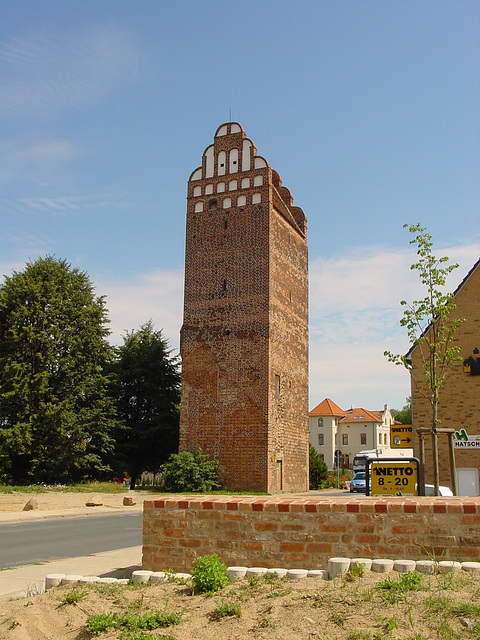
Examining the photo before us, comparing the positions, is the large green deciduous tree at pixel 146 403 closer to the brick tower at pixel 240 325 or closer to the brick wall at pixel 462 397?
the brick tower at pixel 240 325

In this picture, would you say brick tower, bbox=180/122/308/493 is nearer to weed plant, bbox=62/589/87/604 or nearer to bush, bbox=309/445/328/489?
bush, bbox=309/445/328/489

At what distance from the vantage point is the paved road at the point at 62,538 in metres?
12.4

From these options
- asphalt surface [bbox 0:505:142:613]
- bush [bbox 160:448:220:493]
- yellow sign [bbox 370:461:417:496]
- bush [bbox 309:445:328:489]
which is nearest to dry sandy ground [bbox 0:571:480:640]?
asphalt surface [bbox 0:505:142:613]

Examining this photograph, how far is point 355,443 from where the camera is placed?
310 feet

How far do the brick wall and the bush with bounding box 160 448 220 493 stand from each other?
14635 millimetres

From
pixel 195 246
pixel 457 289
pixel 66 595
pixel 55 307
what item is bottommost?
pixel 66 595

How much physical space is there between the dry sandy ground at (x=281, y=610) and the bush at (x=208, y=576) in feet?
0.27

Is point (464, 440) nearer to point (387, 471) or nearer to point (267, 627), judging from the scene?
point (387, 471)

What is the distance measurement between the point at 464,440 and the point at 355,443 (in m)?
77.9

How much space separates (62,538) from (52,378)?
75.5ft

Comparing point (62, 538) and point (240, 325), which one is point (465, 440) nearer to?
point (62, 538)

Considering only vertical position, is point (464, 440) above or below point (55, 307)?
below

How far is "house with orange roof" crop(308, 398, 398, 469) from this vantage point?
296 ft

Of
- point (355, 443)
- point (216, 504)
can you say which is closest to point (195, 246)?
point (216, 504)
